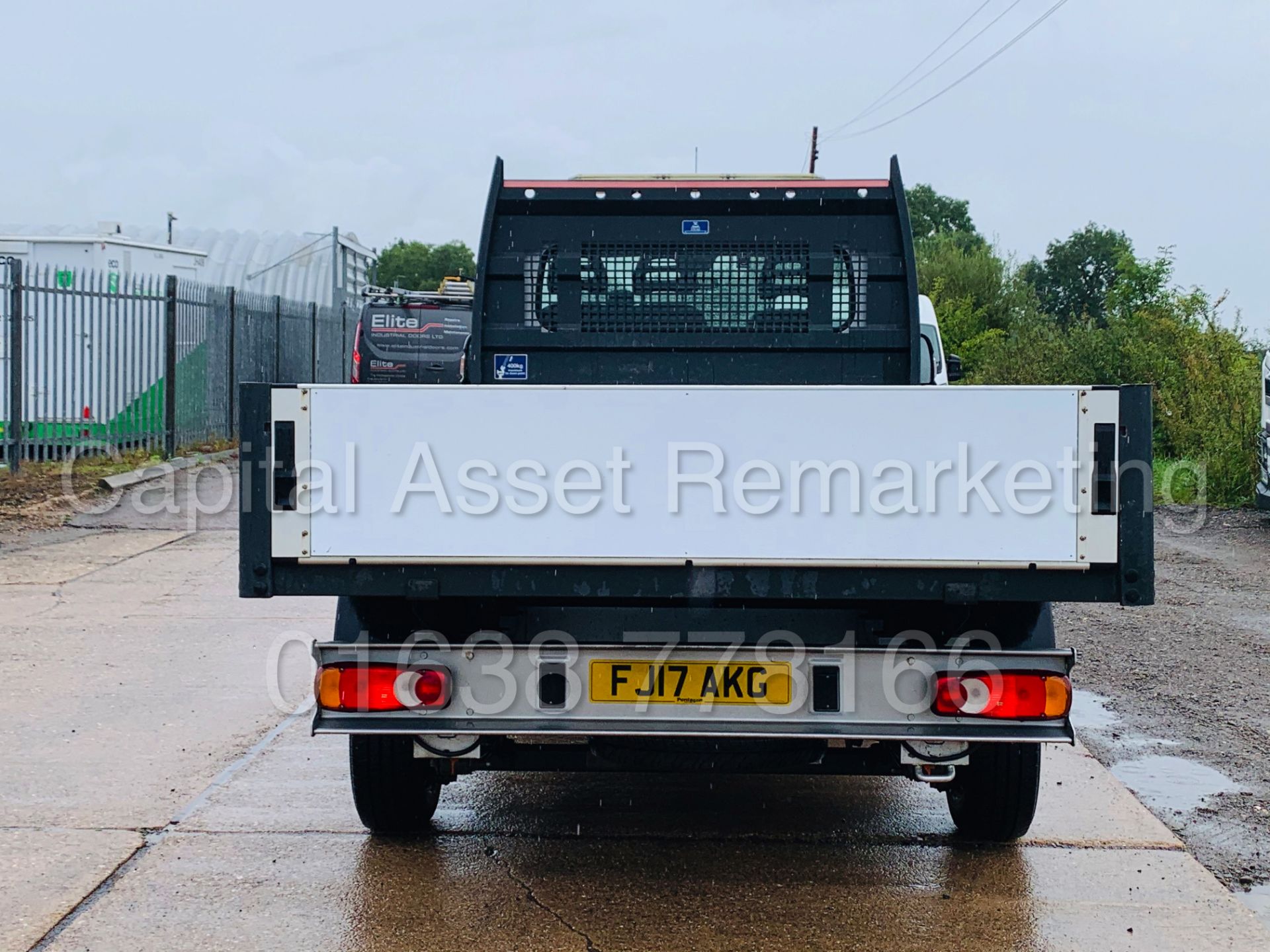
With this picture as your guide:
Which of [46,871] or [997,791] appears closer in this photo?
[46,871]

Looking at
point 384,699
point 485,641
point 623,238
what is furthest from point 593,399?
point 623,238

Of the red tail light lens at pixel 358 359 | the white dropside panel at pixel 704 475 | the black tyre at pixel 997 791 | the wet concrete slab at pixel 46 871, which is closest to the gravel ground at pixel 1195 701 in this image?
the black tyre at pixel 997 791

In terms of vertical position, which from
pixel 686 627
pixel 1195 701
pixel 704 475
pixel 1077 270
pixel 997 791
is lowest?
pixel 1195 701

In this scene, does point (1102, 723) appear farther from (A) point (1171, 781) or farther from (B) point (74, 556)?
(B) point (74, 556)

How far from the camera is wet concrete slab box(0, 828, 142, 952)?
4.30 m

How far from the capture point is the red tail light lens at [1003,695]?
13.9ft

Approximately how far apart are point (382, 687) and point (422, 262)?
106 metres

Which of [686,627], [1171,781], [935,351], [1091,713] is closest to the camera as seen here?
[686,627]

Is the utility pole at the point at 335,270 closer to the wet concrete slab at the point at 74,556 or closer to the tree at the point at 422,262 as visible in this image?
the wet concrete slab at the point at 74,556

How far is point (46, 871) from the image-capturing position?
4754mm

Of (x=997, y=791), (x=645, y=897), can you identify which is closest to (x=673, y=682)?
(x=645, y=897)

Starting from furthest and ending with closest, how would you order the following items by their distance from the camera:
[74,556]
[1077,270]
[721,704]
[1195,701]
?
[1077,270], [74,556], [1195,701], [721,704]

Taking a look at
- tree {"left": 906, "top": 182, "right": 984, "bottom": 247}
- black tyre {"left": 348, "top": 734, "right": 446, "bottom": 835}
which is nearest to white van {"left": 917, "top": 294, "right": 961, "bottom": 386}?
black tyre {"left": 348, "top": 734, "right": 446, "bottom": 835}

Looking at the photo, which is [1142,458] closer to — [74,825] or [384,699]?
[384,699]
